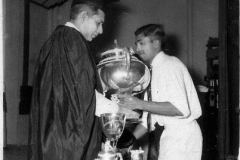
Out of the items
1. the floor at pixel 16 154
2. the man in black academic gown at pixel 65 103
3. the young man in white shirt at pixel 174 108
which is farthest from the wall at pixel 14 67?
the man in black academic gown at pixel 65 103

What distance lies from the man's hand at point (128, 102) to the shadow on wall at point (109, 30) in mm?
4500

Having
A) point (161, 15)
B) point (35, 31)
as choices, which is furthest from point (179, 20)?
point (35, 31)

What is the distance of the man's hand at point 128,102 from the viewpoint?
1.48 meters

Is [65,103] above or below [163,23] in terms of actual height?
below

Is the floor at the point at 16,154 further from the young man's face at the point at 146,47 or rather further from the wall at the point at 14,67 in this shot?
the young man's face at the point at 146,47

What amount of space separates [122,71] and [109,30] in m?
5.09

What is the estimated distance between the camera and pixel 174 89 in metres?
1.68

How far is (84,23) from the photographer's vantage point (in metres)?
1.56

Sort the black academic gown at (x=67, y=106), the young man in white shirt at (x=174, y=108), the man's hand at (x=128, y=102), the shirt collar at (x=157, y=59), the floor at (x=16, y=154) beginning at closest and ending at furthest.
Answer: the black academic gown at (x=67, y=106) < the man's hand at (x=128, y=102) < the young man in white shirt at (x=174, y=108) < the shirt collar at (x=157, y=59) < the floor at (x=16, y=154)

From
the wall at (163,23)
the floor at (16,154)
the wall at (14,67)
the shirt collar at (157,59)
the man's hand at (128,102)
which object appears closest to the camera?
the man's hand at (128,102)

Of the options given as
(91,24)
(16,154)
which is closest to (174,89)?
(91,24)

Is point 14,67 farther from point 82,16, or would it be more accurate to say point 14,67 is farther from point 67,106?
point 67,106

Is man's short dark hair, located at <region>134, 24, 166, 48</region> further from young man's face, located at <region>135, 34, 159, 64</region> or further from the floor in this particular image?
the floor

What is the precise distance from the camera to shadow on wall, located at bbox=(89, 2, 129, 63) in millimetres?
6031
